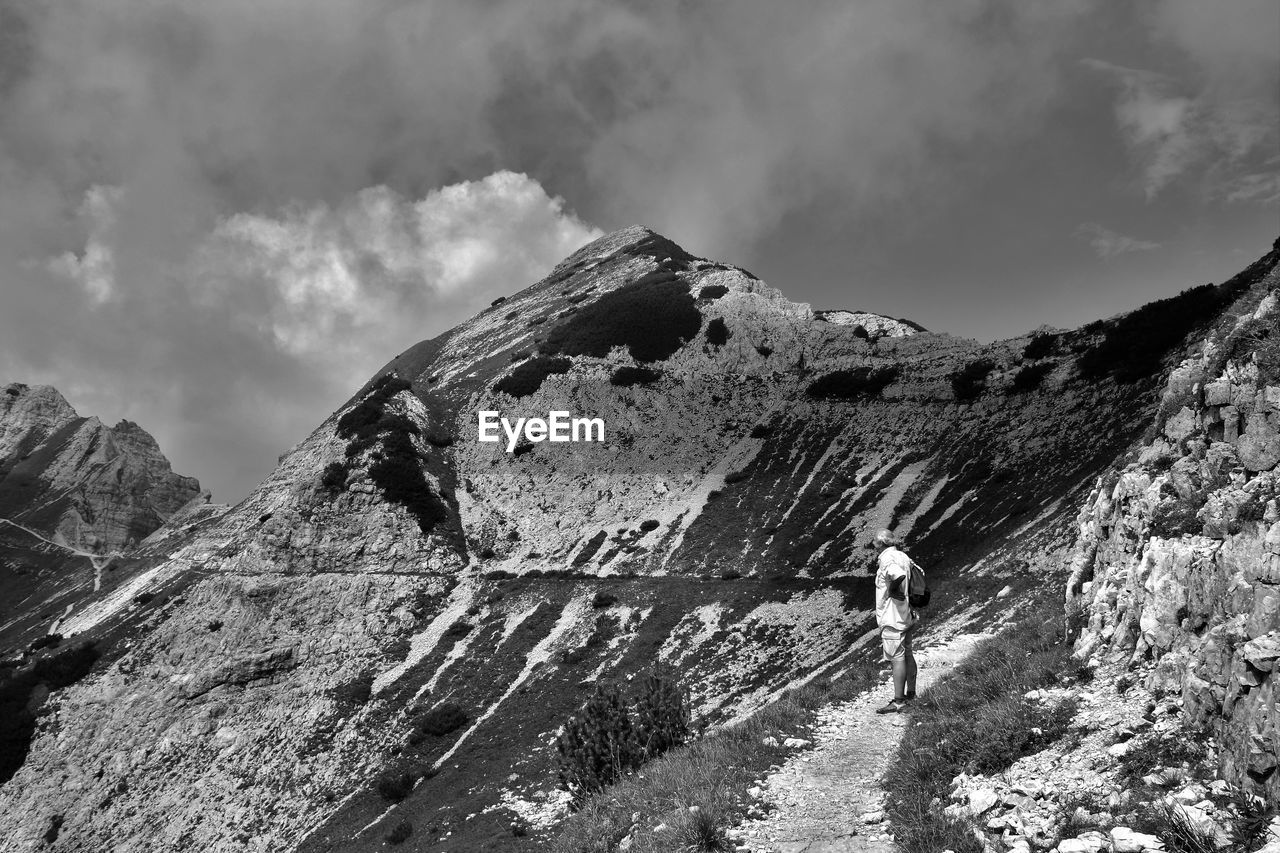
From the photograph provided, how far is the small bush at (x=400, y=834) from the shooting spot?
32.1 meters

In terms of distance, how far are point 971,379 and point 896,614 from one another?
58.7 meters

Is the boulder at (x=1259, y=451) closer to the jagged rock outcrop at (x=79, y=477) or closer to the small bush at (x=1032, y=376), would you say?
the small bush at (x=1032, y=376)

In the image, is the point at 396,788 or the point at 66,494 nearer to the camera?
the point at 396,788

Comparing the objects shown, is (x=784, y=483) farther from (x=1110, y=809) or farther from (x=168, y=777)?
(x=1110, y=809)

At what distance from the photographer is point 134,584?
6606cm

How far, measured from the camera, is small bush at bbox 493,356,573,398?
286 ft

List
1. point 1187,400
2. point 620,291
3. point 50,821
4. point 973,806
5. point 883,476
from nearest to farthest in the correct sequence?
point 973,806, point 1187,400, point 50,821, point 883,476, point 620,291

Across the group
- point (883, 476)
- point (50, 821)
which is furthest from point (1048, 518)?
point (50, 821)

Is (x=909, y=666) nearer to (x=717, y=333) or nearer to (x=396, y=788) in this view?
(x=396, y=788)

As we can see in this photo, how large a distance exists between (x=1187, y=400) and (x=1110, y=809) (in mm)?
11175

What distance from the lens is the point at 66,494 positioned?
126m

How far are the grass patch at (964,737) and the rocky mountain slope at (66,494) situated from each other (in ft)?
358

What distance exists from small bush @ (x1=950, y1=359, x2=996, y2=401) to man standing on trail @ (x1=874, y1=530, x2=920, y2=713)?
56243 mm

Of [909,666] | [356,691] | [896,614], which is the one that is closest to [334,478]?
[356,691]
